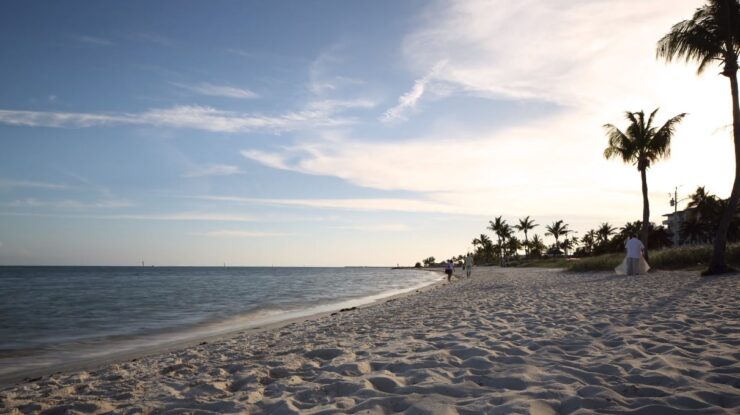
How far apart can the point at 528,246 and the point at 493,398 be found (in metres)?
98.9

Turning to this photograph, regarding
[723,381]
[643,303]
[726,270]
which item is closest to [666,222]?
[726,270]

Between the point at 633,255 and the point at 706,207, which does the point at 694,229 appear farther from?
the point at 633,255

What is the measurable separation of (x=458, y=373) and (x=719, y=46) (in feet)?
58.2

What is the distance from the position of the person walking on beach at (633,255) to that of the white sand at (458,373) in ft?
36.8

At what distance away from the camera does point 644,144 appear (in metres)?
23.9

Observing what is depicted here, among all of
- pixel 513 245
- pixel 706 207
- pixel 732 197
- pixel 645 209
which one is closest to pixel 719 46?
pixel 732 197

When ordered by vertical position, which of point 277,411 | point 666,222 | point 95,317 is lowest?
point 95,317

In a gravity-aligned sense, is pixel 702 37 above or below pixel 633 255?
above

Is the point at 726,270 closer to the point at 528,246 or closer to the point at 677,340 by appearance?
the point at 677,340

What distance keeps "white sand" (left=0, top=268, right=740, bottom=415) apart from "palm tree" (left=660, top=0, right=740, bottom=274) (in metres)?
9.81

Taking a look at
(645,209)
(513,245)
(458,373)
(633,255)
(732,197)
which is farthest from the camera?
(513,245)

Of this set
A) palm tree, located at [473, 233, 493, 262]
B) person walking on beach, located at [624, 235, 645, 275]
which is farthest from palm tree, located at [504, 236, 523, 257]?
person walking on beach, located at [624, 235, 645, 275]

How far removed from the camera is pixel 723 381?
3.42m

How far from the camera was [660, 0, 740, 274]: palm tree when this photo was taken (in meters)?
14.7
